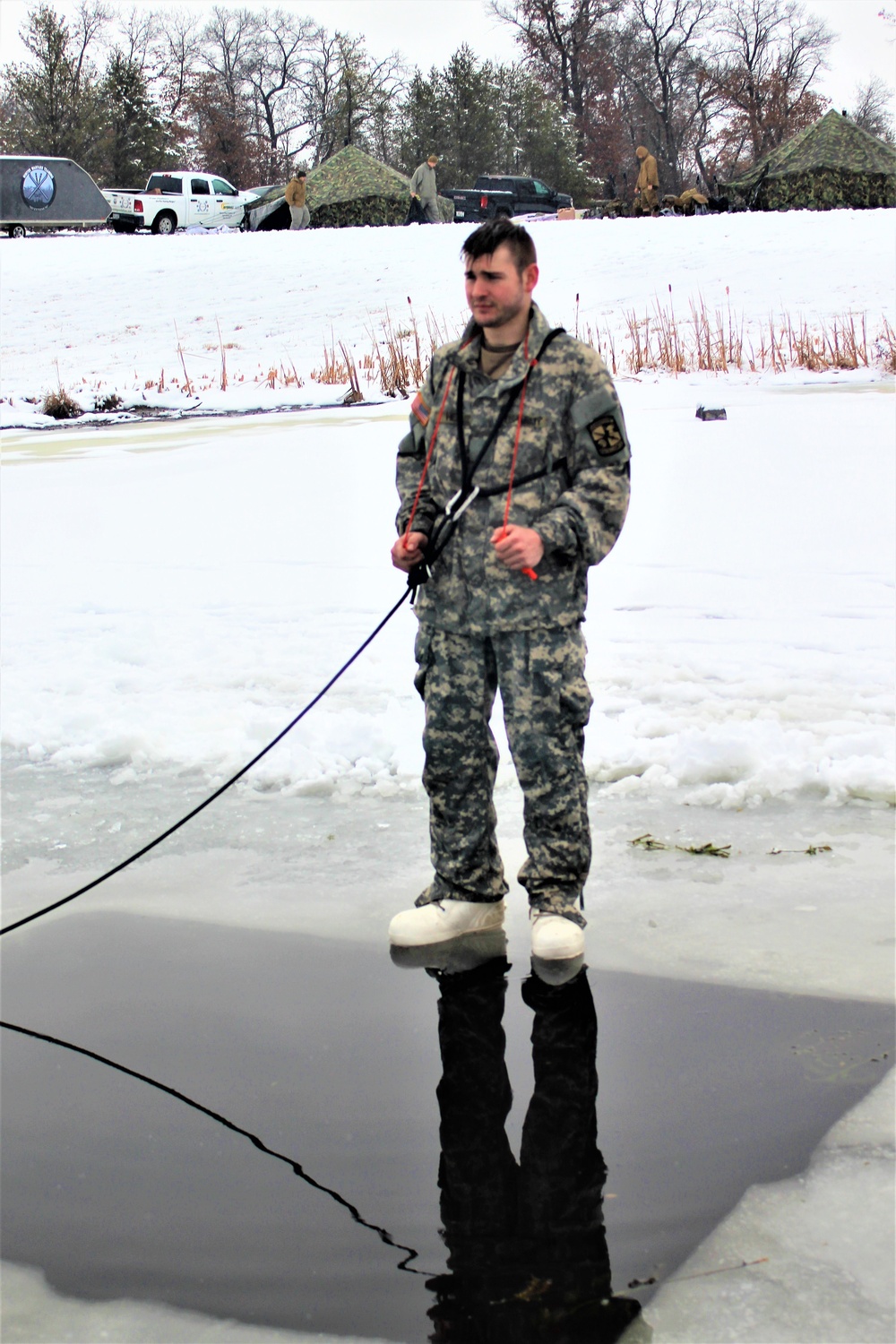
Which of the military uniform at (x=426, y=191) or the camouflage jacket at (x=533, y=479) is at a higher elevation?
the military uniform at (x=426, y=191)

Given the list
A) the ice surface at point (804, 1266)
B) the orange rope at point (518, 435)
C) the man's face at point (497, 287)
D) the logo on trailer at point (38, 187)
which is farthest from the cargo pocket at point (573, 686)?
the logo on trailer at point (38, 187)

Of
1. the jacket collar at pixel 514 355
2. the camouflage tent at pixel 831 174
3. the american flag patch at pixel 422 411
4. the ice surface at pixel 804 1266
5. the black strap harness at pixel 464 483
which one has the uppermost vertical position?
the camouflage tent at pixel 831 174

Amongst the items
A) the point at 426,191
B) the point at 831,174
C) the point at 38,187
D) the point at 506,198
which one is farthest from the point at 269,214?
the point at 831,174

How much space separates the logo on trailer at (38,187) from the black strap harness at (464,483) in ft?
100

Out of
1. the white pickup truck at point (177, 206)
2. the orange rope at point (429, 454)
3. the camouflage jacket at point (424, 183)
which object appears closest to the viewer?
the orange rope at point (429, 454)

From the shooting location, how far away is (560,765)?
271 cm

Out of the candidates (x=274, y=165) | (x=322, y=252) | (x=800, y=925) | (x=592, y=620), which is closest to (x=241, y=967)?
(x=800, y=925)

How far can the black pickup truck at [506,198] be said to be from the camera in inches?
1195

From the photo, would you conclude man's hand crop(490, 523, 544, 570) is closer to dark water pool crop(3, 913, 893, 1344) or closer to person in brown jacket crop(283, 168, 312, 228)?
dark water pool crop(3, 913, 893, 1344)

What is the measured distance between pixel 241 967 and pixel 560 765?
79cm

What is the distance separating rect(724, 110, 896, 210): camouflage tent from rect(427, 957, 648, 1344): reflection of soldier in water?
26175 millimetres

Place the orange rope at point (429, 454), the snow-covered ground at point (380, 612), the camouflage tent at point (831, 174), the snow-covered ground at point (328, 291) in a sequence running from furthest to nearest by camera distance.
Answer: the camouflage tent at point (831, 174), the snow-covered ground at point (328, 291), the snow-covered ground at point (380, 612), the orange rope at point (429, 454)

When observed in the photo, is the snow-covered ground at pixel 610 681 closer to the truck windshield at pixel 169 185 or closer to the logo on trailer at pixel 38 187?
the logo on trailer at pixel 38 187

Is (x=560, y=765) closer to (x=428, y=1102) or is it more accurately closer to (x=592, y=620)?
(x=428, y=1102)
